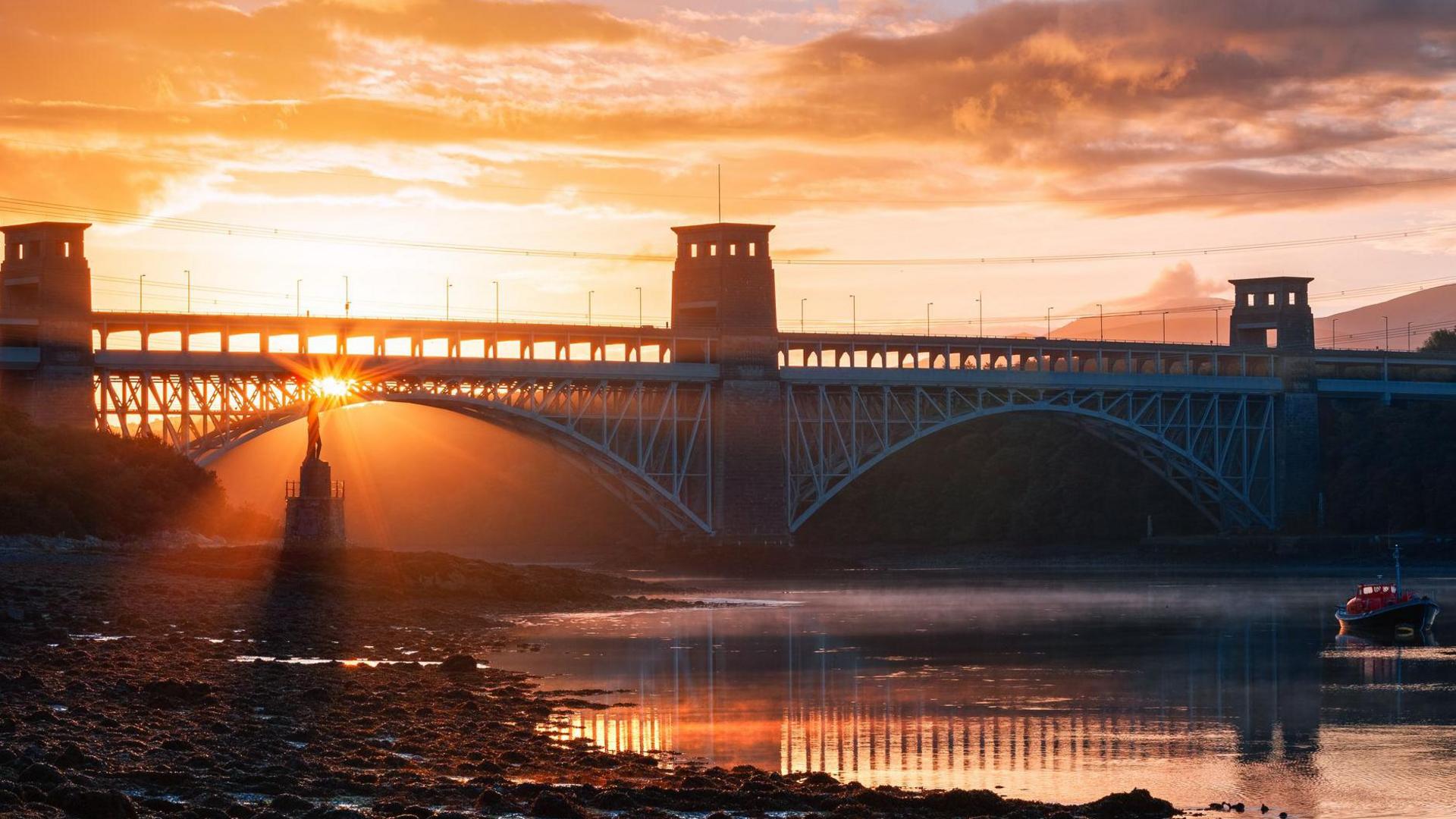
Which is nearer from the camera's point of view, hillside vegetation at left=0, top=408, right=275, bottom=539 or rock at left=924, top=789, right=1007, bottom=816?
rock at left=924, top=789, right=1007, bottom=816

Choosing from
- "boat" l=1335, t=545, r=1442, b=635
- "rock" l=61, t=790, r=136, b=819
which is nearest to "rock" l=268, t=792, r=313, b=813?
"rock" l=61, t=790, r=136, b=819

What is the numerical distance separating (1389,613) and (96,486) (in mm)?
47580

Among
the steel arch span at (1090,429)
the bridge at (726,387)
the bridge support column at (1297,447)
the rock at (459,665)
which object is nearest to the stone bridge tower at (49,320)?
the bridge at (726,387)

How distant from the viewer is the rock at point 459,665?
41.6m

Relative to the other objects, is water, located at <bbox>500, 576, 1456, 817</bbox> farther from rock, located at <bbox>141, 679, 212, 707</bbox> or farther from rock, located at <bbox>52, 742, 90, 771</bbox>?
rock, located at <bbox>52, 742, 90, 771</bbox>

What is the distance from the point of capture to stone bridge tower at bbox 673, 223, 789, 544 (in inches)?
4112

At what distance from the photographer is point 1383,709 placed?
3962 centimetres

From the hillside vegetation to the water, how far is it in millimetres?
20084

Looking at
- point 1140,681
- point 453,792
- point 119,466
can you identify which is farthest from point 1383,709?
point 119,466

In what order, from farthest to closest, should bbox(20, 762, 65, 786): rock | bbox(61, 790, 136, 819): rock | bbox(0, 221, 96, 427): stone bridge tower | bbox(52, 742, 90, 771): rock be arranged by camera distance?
bbox(0, 221, 96, 427): stone bridge tower < bbox(52, 742, 90, 771): rock < bbox(20, 762, 65, 786): rock < bbox(61, 790, 136, 819): rock

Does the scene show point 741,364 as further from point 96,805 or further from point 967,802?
point 96,805

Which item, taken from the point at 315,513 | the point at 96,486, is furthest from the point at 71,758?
the point at 96,486

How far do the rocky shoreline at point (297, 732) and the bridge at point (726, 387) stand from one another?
34726mm

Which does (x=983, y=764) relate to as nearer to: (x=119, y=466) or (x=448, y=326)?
(x=119, y=466)
